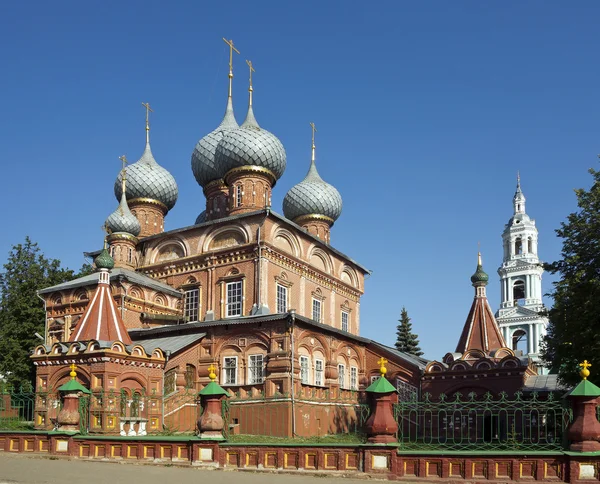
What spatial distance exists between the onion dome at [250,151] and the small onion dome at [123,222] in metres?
3.87

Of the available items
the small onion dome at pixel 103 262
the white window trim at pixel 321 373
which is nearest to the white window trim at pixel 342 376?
the white window trim at pixel 321 373

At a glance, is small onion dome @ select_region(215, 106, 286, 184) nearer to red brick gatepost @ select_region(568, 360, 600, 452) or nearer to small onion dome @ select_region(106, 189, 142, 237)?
small onion dome @ select_region(106, 189, 142, 237)

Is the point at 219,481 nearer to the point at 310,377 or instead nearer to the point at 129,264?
the point at 310,377

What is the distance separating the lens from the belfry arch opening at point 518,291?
46.6 metres

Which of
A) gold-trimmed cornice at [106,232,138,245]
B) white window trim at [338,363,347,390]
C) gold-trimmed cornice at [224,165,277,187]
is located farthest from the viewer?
gold-trimmed cornice at [106,232,138,245]

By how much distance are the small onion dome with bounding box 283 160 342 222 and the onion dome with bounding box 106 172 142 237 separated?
644 centimetres

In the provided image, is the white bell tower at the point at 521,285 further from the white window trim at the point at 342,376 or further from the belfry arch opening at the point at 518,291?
the white window trim at the point at 342,376

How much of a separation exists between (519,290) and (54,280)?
31.4 metres

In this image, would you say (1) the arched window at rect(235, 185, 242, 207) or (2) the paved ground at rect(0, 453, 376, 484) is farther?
(1) the arched window at rect(235, 185, 242, 207)

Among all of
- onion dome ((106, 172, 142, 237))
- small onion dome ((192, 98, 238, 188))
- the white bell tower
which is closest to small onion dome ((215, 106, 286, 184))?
small onion dome ((192, 98, 238, 188))

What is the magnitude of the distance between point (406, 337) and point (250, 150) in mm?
22145

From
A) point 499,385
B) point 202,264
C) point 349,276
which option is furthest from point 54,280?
point 499,385

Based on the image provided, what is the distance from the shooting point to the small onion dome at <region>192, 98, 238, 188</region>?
1088 inches

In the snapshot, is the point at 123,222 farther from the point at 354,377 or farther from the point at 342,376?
the point at 354,377
